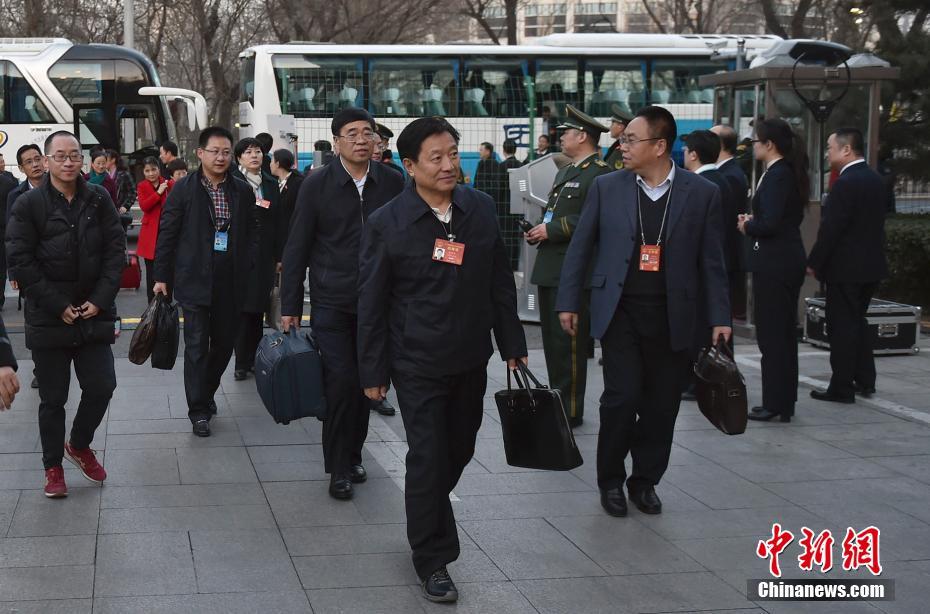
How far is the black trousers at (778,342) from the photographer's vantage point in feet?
24.5

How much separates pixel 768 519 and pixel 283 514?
85.1 inches

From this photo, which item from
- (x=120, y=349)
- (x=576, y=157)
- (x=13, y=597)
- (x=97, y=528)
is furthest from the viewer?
(x=120, y=349)

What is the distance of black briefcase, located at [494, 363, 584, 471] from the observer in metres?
4.74

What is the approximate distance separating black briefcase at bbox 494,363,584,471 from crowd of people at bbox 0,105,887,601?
143 millimetres

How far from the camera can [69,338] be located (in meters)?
5.73

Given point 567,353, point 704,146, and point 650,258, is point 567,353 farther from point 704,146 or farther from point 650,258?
point 704,146

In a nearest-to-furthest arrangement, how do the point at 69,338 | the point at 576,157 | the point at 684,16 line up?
1. the point at 69,338
2. the point at 576,157
3. the point at 684,16

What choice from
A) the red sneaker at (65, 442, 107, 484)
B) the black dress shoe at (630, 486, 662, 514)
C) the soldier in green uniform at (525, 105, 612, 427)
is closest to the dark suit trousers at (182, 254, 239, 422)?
the red sneaker at (65, 442, 107, 484)

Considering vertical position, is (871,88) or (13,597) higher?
(871,88)

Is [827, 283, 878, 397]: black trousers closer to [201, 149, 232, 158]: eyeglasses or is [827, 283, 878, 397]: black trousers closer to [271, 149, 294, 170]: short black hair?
[201, 149, 232, 158]: eyeglasses

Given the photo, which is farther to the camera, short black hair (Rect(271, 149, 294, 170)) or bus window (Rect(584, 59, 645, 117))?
bus window (Rect(584, 59, 645, 117))

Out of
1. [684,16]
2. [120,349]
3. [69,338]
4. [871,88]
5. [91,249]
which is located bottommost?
[120,349]

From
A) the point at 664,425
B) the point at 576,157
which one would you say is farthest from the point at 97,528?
the point at 576,157

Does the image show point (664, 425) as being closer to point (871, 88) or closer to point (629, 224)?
point (629, 224)
